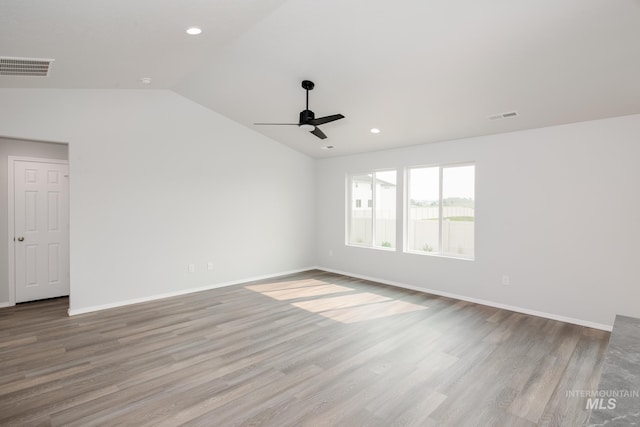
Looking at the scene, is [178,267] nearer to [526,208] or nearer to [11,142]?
[11,142]

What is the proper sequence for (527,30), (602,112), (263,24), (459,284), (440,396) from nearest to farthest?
(440,396) < (527,30) < (263,24) < (602,112) < (459,284)

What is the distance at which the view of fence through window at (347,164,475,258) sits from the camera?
A: 517 cm

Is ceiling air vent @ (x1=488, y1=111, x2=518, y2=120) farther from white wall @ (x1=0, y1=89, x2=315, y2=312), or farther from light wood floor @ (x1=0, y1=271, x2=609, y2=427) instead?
white wall @ (x1=0, y1=89, x2=315, y2=312)

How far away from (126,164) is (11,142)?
1.68 meters

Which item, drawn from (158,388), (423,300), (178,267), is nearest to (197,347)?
(158,388)

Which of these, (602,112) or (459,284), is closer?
(602,112)

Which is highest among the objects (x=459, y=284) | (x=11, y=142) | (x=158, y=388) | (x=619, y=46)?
(x=619, y=46)

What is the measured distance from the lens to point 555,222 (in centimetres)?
421

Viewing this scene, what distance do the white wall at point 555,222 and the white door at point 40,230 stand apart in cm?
590

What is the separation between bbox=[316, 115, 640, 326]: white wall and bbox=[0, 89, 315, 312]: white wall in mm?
3107

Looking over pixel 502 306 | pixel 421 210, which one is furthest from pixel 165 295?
pixel 502 306

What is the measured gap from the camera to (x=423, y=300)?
5.03 meters

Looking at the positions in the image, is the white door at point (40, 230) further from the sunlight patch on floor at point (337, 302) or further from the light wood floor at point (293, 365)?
the sunlight patch on floor at point (337, 302)

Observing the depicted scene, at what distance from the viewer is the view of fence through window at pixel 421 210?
5.17 meters
